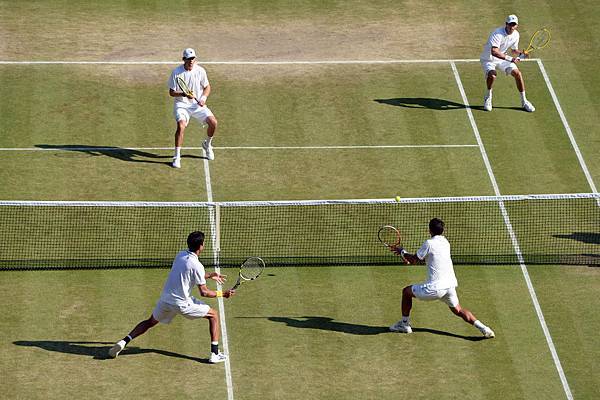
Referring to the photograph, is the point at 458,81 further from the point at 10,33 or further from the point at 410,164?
the point at 10,33

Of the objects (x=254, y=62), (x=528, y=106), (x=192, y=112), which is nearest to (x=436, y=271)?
(x=192, y=112)

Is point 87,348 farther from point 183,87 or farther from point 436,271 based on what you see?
point 183,87

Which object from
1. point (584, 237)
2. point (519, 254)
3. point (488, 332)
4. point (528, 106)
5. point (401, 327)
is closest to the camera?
point (488, 332)

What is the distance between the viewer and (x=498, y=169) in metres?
28.1

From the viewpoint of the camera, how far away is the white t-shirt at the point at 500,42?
97.9ft

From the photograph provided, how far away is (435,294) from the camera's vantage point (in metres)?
21.9

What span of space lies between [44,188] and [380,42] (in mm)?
9586

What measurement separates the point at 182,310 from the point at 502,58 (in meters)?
11.3

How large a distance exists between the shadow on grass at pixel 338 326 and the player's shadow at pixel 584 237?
13.1 ft

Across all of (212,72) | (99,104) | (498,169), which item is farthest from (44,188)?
(498,169)

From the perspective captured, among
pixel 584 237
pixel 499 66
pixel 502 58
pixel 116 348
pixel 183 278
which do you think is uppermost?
pixel 183 278

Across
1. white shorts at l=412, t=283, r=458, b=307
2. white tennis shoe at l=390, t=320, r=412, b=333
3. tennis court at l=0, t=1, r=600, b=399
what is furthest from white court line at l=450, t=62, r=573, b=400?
white tennis shoe at l=390, t=320, r=412, b=333

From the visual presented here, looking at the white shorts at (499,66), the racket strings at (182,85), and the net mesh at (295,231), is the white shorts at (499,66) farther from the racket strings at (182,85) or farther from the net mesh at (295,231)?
the racket strings at (182,85)

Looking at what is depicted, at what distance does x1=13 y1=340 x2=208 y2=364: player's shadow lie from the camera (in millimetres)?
21828
